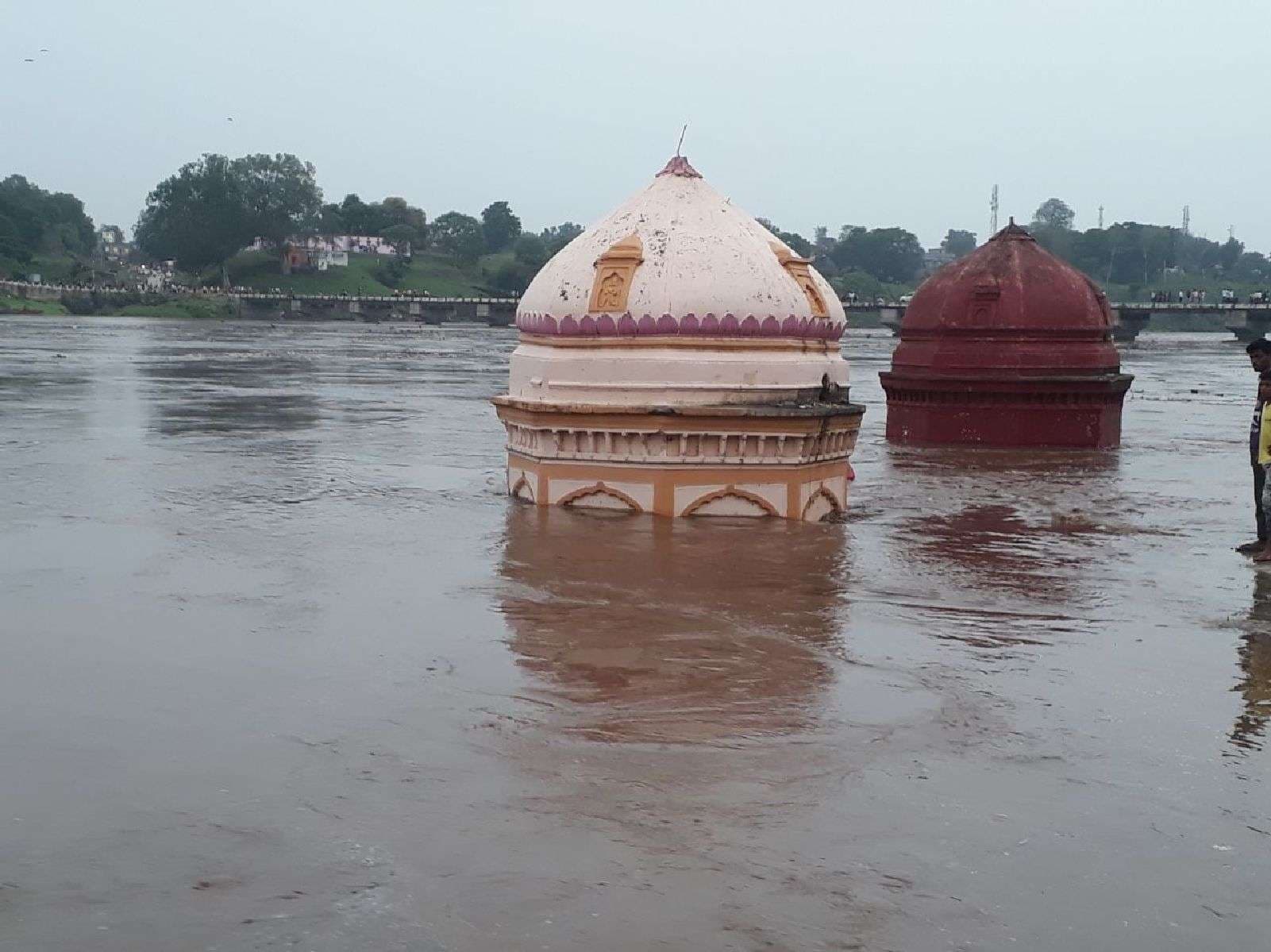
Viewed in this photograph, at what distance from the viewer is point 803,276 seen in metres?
11.7

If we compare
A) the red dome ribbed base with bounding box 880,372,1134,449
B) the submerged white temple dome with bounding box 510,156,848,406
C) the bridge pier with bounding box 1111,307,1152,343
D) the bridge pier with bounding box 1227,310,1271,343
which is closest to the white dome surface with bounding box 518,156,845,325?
the submerged white temple dome with bounding box 510,156,848,406

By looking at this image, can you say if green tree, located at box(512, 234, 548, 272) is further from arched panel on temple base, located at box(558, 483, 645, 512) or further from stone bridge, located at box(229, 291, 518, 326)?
arched panel on temple base, located at box(558, 483, 645, 512)

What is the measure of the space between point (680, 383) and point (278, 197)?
454ft

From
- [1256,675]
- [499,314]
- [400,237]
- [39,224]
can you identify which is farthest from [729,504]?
[400,237]

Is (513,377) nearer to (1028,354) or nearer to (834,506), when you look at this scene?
(834,506)

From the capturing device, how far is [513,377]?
39.4 feet

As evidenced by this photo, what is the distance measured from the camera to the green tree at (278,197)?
465 feet

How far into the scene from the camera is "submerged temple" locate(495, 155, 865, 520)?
11055mm

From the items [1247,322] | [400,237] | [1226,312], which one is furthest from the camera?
[400,237]

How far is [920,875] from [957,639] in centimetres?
316

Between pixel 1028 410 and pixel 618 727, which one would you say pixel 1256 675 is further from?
pixel 1028 410

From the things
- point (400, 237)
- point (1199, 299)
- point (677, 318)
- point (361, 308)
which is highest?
point (400, 237)

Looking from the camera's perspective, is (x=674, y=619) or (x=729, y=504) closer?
(x=674, y=619)

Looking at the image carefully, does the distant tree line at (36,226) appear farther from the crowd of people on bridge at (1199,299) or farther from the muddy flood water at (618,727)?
the muddy flood water at (618,727)
